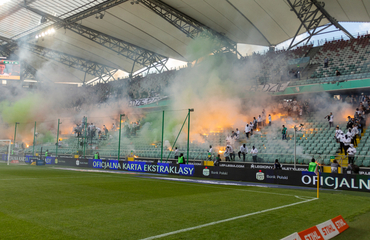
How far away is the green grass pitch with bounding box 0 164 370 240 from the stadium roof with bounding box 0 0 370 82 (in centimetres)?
2146

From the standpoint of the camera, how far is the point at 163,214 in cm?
685

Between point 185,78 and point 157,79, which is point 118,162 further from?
point 157,79

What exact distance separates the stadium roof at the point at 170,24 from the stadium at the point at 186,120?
7.4 inches

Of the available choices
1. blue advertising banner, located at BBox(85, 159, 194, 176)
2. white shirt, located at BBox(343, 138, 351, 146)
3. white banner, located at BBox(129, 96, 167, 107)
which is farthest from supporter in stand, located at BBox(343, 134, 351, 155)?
A: white banner, located at BBox(129, 96, 167, 107)

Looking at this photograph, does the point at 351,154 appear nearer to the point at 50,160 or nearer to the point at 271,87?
the point at 271,87

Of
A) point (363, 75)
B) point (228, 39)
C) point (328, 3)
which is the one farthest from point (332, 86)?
point (228, 39)

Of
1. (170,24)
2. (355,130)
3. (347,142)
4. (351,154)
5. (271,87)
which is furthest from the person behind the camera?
(170,24)

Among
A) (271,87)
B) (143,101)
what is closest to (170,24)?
(143,101)

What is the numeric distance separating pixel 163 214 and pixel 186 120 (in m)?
22.8

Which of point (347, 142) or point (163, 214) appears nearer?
point (163, 214)

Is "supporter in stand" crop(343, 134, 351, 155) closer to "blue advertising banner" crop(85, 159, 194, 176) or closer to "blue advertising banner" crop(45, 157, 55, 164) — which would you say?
"blue advertising banner" crop(85, 159, 194, 176)

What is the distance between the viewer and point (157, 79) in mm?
38156

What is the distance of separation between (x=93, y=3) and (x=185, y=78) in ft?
39.7

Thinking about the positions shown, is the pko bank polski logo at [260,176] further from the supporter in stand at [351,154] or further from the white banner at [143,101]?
the white banner at [143,101]
